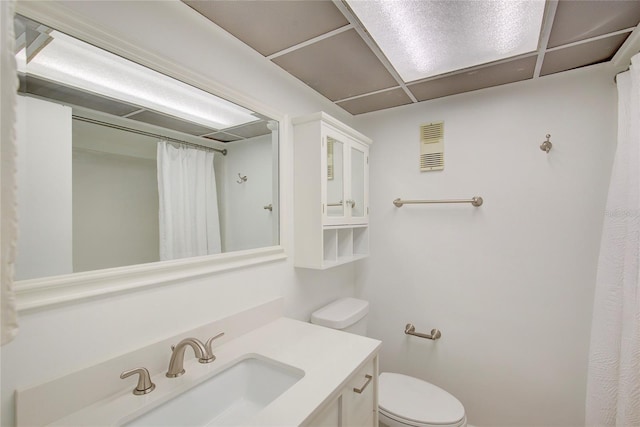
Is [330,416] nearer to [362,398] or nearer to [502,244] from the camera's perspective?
[362,398]

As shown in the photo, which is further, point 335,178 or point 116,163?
point 335,178

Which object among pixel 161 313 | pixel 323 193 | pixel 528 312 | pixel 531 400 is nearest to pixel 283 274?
pixel 323 193

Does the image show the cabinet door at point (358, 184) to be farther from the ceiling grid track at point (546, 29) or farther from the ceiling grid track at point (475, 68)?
the ceiling grid track at point (546, 29)

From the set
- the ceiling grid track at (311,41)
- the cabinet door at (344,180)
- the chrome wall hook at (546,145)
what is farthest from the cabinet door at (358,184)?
the chrome wall hook at (546,145)

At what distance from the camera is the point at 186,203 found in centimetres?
114

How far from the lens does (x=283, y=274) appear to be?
5.09 feet

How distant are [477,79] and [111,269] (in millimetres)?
2013

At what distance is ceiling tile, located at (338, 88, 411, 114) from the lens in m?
1.83

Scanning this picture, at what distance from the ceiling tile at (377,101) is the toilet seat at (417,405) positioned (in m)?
1.83

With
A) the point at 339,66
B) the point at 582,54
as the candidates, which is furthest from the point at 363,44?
the point at 582,54

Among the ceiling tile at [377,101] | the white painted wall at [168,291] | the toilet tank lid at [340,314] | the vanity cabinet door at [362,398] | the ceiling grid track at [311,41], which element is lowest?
the vanity cabinet door at [362,398]

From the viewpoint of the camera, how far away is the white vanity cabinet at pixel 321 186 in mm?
1540

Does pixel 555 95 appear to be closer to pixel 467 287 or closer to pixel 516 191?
pixel 516 191

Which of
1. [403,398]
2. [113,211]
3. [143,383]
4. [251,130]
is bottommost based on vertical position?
[403,398]
